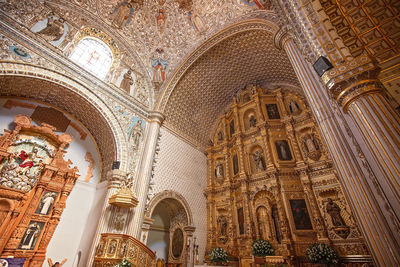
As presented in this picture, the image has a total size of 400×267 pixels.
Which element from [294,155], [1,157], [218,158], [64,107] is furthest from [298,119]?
[1,157]

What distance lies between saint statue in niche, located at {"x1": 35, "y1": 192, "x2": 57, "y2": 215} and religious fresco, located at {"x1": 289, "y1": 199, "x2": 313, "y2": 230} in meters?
10.1

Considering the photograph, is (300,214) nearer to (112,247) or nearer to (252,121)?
(252,121)

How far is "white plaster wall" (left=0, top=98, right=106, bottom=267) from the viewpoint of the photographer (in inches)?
286

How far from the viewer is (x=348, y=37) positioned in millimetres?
3537

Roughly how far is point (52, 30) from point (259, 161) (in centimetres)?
1126

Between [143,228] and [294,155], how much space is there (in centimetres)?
797

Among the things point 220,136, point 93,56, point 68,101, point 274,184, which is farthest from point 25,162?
point 274,184

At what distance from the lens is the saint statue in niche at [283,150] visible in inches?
392

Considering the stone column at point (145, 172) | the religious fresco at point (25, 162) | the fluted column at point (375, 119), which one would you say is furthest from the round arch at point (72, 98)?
the fluted column at point (375, 119)

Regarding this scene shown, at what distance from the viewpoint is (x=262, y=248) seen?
793 cm

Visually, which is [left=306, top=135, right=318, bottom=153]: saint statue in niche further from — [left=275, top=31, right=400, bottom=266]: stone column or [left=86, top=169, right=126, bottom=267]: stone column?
[left=86, top=169, right=126, bottom=267]: stone column

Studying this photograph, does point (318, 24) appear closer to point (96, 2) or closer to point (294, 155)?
point (294, 155)

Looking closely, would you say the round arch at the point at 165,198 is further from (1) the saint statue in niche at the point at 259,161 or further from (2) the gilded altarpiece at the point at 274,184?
(1) the saint statue in niche at the point at 259,161

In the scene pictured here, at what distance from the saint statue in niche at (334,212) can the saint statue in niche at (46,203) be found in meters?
11.2
